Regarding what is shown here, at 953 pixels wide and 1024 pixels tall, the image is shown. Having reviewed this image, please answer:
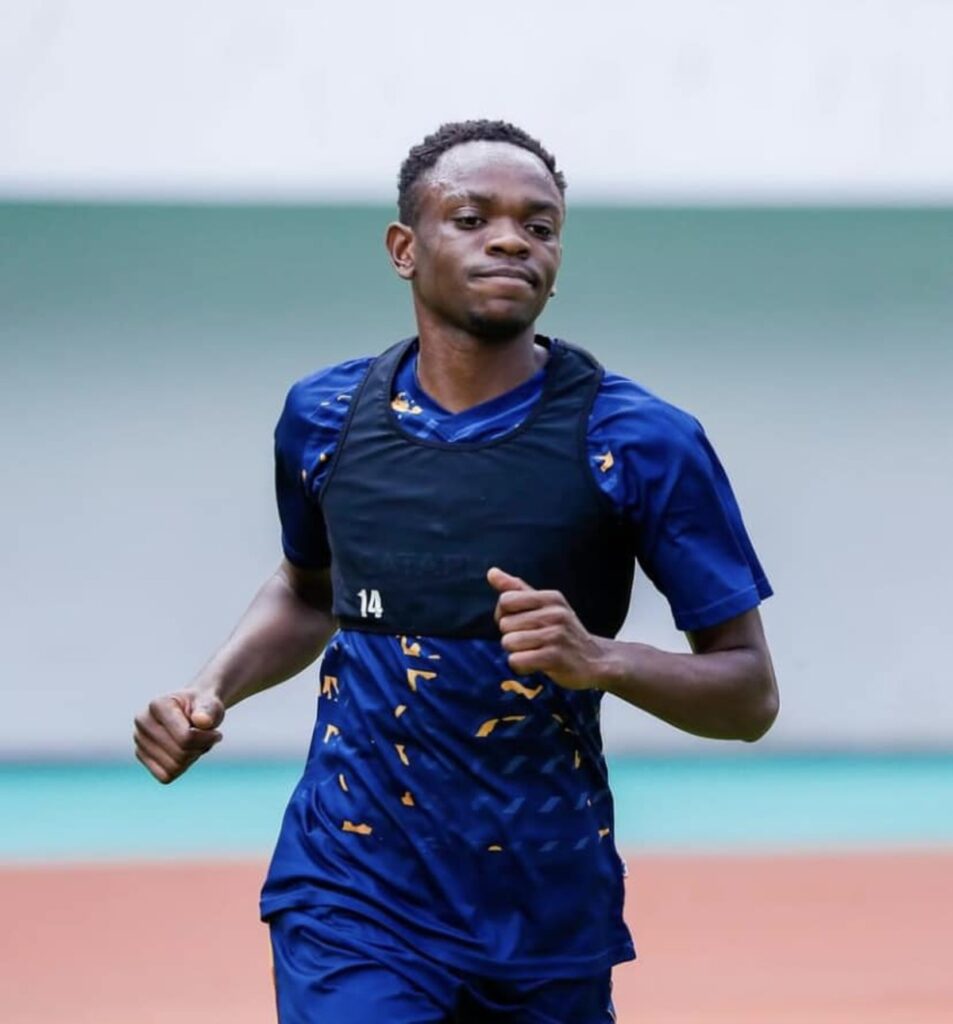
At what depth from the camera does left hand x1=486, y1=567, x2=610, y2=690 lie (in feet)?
9.51

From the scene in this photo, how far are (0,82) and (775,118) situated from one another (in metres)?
3.87

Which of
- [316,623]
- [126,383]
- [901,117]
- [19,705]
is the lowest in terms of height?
[316,623]

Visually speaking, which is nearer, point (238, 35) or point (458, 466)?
Result: point (458, 466)

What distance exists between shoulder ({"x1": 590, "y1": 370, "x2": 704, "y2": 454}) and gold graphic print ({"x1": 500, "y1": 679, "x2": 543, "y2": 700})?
0.41 m

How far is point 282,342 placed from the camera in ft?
36.7

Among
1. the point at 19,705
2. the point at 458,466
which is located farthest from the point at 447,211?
the point at 19,705

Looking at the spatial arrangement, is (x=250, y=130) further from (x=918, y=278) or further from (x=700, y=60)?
(x=918, y=278)

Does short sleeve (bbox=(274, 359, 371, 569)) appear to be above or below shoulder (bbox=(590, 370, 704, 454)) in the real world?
above

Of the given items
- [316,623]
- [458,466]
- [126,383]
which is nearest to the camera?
[458,466]

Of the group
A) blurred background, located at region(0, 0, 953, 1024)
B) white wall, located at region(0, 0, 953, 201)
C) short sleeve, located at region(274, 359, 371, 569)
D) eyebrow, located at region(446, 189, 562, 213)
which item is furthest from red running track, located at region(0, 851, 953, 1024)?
white wall, located at region(0, 0, 953, 201)

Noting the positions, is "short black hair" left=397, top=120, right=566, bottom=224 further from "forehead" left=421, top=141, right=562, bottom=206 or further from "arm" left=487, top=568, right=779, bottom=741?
"arm" left=487, top=568, right=779, bottom=741

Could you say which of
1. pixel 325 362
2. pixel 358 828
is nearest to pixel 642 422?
pixel 358 828

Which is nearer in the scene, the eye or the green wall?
the eye

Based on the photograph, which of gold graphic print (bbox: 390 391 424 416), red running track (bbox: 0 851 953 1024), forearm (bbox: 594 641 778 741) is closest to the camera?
forearm (bbox: 594 641 778 741)
